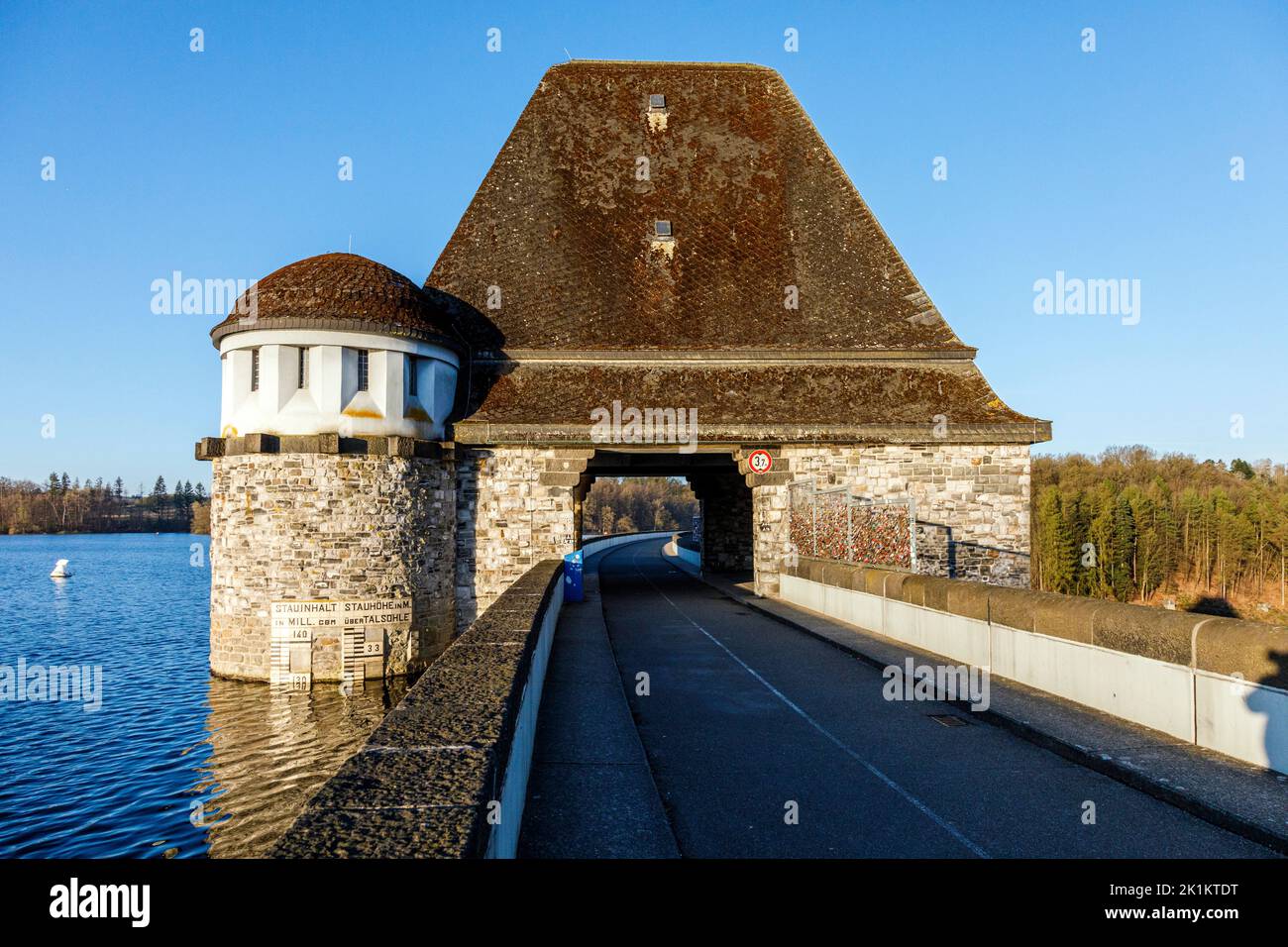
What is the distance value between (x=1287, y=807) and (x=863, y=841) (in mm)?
2652

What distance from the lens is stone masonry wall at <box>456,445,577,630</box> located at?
64.0 feet

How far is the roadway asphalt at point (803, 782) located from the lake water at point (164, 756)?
5887mm

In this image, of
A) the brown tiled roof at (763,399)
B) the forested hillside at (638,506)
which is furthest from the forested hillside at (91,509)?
the brown tiled roof at (763,399)

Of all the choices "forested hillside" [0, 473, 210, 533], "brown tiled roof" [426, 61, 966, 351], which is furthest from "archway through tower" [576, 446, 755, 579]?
"forested hillside" [0, 473, 210, 533]

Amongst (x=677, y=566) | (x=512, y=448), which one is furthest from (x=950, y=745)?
(x=677, y=566)

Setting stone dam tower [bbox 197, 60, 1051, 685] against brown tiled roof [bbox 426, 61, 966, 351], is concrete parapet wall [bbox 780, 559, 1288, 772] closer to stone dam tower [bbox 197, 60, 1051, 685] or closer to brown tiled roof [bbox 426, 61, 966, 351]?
stone dam tower [bbox 197, 60, 1051, 685]

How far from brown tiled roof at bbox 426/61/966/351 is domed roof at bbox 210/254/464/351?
107 inches

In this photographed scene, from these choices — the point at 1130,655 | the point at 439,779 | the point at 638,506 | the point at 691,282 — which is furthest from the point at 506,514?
the point at 638,506

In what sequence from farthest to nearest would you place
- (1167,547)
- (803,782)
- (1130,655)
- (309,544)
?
(1167,547), (309,544), (1130,655), (803,782)

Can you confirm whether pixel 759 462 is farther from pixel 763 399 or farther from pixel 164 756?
pixel 164 756

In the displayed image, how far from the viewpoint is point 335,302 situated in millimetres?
17734

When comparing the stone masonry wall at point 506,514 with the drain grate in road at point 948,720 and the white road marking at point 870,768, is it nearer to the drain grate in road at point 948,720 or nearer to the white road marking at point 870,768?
the white road marking at point 870,768

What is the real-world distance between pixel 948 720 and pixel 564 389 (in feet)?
46.3
